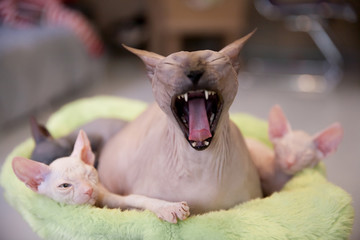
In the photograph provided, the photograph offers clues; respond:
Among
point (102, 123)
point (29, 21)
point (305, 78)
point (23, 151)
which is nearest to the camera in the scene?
point (23, 151)

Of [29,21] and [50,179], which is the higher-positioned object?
[29,21]

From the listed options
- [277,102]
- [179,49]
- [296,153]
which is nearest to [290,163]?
[296,153]

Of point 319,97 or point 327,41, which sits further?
point 327,41

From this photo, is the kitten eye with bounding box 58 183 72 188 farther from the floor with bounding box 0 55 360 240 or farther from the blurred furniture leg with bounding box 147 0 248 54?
the blurred furniture leg with bounding box 147 0 248 54

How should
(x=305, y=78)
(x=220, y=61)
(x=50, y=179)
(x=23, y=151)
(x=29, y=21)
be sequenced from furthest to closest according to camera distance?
(x=305, y=78) < (x=29, y=21) < (x=23, y=151) < (x=50, y=179) < (x=220, y=61)

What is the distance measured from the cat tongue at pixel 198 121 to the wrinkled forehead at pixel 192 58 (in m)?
0.06

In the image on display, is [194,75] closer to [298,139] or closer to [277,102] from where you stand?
[298,139]

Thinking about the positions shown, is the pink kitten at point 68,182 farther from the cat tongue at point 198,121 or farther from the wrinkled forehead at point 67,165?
the cat tongue at point 198,121

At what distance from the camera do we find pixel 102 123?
3.77ft

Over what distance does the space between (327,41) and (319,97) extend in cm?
70

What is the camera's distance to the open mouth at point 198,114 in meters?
0.68

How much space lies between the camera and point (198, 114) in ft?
2.25

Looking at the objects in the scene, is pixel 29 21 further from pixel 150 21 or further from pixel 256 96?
pixel 256 96

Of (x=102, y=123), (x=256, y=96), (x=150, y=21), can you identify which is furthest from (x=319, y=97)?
(x=102, y=123)
